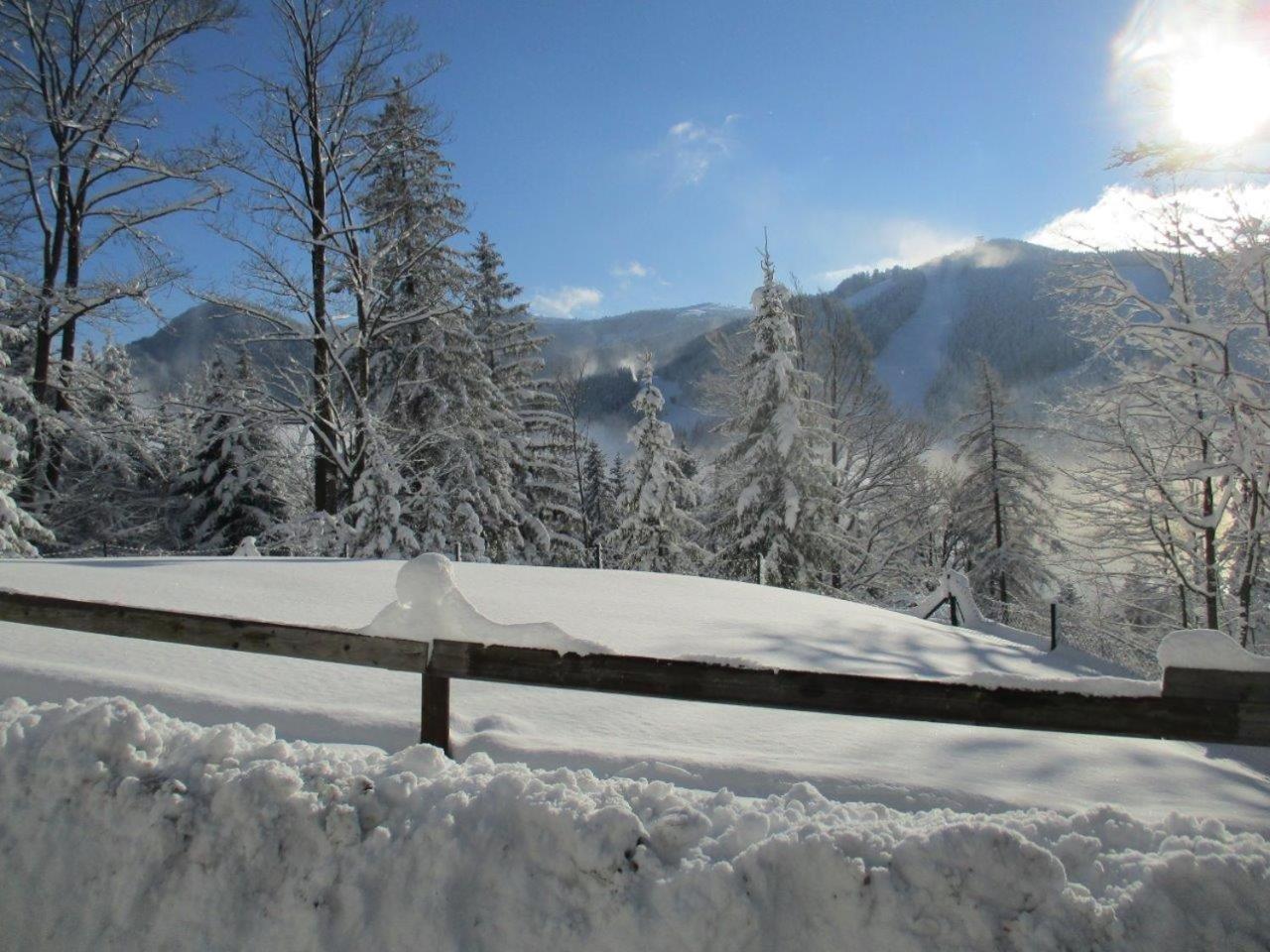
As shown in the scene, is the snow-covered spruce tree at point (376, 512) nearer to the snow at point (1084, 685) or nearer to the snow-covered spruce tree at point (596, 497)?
the snow at point (1084, 685)

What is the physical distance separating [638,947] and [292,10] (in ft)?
65.9

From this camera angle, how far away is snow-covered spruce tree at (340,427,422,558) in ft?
52.4

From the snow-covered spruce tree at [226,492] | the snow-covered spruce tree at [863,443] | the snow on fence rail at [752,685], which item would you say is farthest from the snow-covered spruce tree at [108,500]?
the snow-covered spruce tree at [863,443]

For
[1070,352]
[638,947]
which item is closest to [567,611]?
[638,947]

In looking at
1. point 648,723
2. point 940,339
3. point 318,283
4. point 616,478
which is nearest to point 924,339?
point 940,339

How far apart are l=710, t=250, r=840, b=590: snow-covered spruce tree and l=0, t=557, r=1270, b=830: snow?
12.1 meters

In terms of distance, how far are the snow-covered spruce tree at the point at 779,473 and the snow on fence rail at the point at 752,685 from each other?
1705 cm

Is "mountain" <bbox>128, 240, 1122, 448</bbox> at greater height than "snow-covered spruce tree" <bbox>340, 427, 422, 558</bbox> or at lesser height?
greater

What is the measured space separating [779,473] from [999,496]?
1579 centimetres

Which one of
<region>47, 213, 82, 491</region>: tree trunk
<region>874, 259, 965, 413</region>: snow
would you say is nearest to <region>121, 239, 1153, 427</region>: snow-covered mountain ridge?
<region>874, 259, 965, 413</region>: snow

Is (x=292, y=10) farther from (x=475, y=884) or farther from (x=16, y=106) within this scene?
(x=475, y=884)

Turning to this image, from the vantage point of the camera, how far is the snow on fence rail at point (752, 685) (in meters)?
2.40

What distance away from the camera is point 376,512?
16.1m

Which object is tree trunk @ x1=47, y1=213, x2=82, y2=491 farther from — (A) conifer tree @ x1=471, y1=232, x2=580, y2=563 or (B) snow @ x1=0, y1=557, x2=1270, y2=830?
(A) conifer tree @ x1=471, y1=232, x2=580, y2=563
